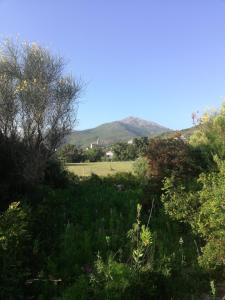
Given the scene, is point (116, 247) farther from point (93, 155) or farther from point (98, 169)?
point (93, 155)

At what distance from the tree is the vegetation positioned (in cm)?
4

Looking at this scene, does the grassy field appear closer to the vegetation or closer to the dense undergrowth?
the vegetation

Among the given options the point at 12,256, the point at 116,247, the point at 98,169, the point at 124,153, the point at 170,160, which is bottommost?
the point at 116,247

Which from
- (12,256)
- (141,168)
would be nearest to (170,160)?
(141,168)

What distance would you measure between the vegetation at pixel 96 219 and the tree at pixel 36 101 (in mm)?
42

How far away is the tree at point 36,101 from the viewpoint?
15750 mm

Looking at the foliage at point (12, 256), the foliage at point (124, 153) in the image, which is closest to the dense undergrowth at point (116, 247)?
the foliage at point (12, 256)

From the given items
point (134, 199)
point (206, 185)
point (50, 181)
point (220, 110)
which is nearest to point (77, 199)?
point (134, 199)

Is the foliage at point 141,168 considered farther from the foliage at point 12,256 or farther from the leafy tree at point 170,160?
the foliage at point 12,256

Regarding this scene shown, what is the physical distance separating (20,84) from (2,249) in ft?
38.2

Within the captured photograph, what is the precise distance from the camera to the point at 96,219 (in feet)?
30.3

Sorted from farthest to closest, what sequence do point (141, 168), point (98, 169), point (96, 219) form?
point (98, 169) → point (141, 168) → point (96, 219)

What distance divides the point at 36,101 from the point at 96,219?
8.20 meters

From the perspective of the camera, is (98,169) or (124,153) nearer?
(98,169)
